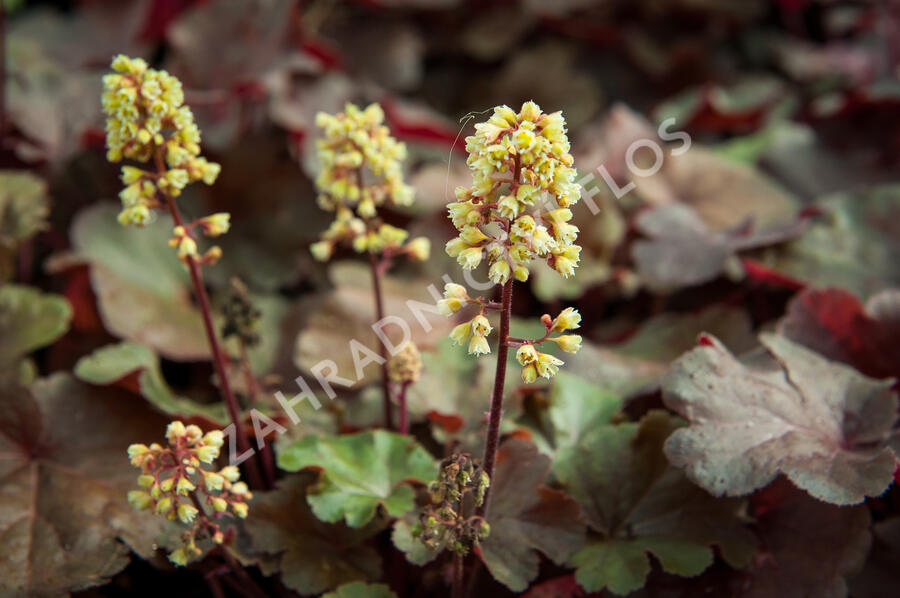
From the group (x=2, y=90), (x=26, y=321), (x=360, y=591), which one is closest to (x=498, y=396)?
(x=360, y=591)

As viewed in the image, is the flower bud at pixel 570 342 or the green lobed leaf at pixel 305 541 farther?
the green lobed leaf at pixel 305 541

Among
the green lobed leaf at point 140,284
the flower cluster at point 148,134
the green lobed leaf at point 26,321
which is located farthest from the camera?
the green lobed leaf at point 140,284

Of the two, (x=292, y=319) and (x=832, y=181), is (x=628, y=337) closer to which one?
(x=292, y=319)

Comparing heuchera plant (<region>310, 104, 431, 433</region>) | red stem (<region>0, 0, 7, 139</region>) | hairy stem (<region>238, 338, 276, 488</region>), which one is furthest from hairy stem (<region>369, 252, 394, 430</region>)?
red stem (<region>0, 0, 7, 139</region>)

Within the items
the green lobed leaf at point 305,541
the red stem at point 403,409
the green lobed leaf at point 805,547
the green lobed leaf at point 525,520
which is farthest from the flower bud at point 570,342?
the green lobed leaf at point 805,547

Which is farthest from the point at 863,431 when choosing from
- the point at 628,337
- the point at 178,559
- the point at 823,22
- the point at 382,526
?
the point at 823,22

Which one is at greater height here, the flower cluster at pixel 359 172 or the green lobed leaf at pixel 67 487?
the flower cluster at pixel 359 172

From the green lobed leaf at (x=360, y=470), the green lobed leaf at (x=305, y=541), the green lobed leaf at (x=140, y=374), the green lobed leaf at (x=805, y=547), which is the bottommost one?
the green lobed leaf at (x=805, y=547)

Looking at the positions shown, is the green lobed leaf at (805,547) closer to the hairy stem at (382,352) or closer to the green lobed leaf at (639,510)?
the green lobed leaf at (639,510)
